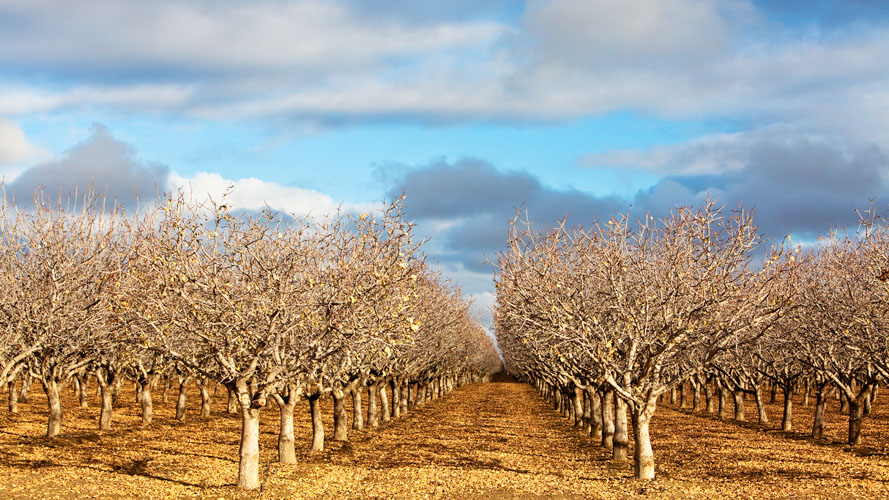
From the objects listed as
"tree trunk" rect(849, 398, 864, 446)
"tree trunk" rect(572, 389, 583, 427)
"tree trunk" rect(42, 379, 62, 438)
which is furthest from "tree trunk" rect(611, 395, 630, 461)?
"tree trunk" rect(42, 379, 62, 438)

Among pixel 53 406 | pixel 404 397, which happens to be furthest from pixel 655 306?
pixel 404 397

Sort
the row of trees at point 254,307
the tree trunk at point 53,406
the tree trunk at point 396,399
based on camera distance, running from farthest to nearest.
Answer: the tree trunk at point 396,399 < the tree trunk at point 53,406 < the row of trees at point 254,307

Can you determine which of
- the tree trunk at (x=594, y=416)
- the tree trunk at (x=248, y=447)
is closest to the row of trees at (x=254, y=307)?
the tree trunk at (x=248, y=447)

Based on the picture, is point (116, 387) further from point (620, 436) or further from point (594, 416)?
point (620, 436)

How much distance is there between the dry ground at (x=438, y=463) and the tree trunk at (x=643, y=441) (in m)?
0.68

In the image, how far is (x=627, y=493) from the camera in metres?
22.7

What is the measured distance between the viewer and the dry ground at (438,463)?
2341 centimetres

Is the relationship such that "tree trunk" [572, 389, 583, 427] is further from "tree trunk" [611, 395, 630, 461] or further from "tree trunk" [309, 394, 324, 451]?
"tree trunk" [309, 394, 324, 451]

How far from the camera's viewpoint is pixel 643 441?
2420 centimetres

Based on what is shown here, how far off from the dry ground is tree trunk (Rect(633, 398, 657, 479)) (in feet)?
2.24

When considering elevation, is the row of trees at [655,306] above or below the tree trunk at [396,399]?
above

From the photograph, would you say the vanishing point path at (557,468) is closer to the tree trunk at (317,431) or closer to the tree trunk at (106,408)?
the tree trunk at (317,431)

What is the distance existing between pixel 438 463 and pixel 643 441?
9171mm

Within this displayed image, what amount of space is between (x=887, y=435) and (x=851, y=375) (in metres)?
7.78
